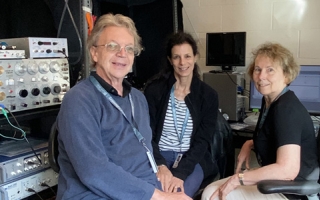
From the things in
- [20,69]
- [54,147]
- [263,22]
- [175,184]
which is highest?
[263,22]

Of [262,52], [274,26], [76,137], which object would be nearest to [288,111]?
[262,52]

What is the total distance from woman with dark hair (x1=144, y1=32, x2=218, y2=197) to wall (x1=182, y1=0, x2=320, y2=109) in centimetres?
85

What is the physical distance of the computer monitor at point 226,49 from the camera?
266cm

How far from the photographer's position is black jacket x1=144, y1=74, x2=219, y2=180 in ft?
6.79

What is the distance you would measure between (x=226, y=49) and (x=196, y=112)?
2.71ft

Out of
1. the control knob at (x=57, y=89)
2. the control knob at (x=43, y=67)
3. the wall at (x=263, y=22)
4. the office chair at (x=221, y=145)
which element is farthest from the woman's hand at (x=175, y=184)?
the wall at (x=263, y=22)

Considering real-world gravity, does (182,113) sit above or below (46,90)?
below

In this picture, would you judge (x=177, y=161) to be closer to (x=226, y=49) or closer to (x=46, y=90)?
(x=46, y=90)

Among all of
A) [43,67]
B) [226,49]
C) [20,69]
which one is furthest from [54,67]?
[226,49]

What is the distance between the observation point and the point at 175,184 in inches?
72.3

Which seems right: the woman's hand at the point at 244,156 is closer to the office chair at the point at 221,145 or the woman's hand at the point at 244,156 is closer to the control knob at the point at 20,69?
the office chair at the point at 221,145

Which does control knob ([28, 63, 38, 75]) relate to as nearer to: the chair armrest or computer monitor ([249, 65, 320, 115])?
the chair armrest

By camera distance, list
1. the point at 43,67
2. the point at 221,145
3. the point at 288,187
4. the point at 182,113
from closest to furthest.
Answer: the point at 288,187 < the point at 43,67 < the point at 182,113 < the point at 221,145

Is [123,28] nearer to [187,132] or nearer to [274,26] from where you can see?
[187,132]
